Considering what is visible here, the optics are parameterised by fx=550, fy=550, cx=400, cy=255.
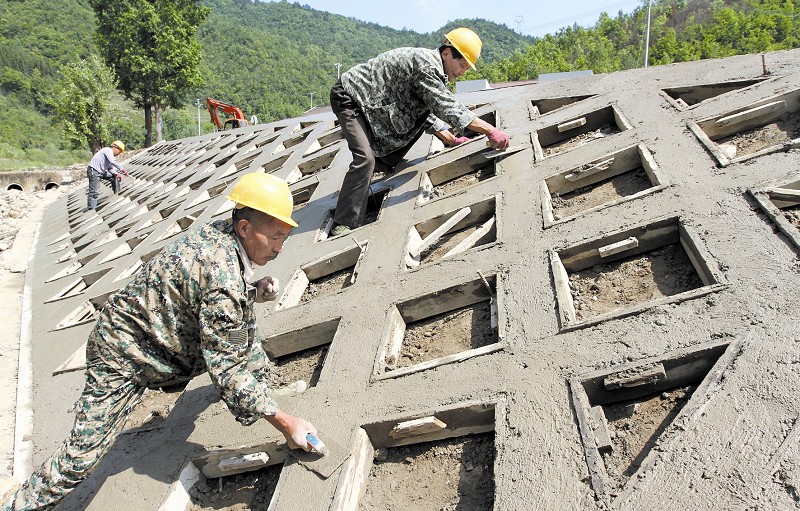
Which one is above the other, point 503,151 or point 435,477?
point 503,151

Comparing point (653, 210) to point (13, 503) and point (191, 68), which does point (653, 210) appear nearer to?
point (13, 503)

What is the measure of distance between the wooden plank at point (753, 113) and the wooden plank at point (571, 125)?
1.31 meters

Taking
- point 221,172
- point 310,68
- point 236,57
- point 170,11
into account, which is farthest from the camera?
point 310,68

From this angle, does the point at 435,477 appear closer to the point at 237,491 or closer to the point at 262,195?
the point at 237,491

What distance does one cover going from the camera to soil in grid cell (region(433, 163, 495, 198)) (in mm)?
5398

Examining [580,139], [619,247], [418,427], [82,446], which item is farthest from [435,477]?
[580,139]

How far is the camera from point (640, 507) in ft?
6.35

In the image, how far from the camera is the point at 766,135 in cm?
438

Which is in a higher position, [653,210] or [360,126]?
[360,126]

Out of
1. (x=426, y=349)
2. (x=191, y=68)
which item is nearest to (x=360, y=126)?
(x=426, y=349)

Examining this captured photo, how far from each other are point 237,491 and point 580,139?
4494 mm

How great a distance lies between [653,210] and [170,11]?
3006 cm

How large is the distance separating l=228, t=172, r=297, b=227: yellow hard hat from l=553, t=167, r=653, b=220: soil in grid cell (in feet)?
8.04

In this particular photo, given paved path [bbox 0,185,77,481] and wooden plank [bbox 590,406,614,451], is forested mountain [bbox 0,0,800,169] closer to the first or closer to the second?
paved path [bbox 0,185,77,481]
